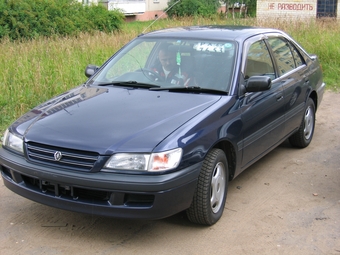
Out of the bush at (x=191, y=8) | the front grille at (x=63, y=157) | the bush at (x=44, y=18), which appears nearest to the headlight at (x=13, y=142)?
the front grille at (x=63, y=157)

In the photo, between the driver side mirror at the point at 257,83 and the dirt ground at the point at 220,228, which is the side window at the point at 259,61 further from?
the dirt ground at the point at 220,228

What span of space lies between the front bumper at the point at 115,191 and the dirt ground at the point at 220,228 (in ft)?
1.14

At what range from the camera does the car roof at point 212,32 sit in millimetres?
5527

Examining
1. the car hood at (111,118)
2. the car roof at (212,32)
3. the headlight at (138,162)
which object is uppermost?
the car roof at (212,32)

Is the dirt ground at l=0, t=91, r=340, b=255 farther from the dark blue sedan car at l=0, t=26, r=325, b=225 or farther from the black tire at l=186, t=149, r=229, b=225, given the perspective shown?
the dark blue sedan car at l=0, t=26, r=325, b=225

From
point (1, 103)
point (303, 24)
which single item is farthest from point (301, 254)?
point (303, 24)

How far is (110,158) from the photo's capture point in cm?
390

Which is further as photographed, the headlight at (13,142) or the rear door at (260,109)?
the rear door at (260,109)

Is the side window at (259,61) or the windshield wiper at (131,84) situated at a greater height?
the side window at (259,61)

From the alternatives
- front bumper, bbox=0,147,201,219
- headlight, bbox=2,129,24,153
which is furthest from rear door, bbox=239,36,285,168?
headlight, bbox=2,129,24,153

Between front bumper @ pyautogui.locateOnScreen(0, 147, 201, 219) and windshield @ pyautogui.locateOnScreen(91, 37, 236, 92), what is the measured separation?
1.24 m

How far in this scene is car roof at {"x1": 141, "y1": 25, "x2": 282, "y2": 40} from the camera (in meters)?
5.53

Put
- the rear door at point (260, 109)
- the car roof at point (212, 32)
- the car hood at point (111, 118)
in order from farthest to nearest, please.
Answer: the car roof at point (212, 32) → the rear door at point (260, 109) → the car hood at point (111, 118)

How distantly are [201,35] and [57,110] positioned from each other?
1778 millimetres
